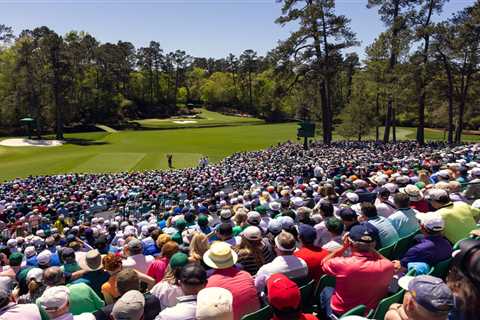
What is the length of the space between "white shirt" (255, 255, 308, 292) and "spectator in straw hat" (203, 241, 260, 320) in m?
0.19

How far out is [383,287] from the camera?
4477 mm

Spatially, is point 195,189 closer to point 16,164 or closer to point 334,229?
point 334,229

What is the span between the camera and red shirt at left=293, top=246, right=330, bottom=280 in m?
5.34

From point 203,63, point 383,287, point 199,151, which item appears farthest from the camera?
point 203,63

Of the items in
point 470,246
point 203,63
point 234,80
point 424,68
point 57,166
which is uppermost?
point 203,63

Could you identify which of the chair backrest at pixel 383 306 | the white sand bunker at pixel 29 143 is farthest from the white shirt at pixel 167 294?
the white sand bunker at pixel 29 143

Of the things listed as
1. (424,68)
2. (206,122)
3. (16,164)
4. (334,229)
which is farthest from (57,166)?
(206,122)

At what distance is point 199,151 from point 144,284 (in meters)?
43.9

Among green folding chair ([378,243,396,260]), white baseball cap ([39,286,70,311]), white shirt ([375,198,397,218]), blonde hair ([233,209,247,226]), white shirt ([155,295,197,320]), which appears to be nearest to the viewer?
white shirt ([155,295,197,320])

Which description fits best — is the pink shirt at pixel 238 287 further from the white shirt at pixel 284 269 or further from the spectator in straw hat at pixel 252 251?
the spectator in straw hat at pixel 252 251

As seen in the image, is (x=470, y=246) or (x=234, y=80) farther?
(x=234, y=80)

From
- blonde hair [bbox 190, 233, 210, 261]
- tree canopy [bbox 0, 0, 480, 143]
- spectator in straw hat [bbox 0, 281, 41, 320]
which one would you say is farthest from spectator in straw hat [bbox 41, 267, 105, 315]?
tree canopy [bbox 0, 0, 480, 143]

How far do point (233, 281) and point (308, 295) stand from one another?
1.08 metres

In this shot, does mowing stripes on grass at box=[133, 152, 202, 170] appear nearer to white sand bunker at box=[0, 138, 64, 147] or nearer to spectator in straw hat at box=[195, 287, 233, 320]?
white sand bunker at box=[0, 138, 64, 147]
